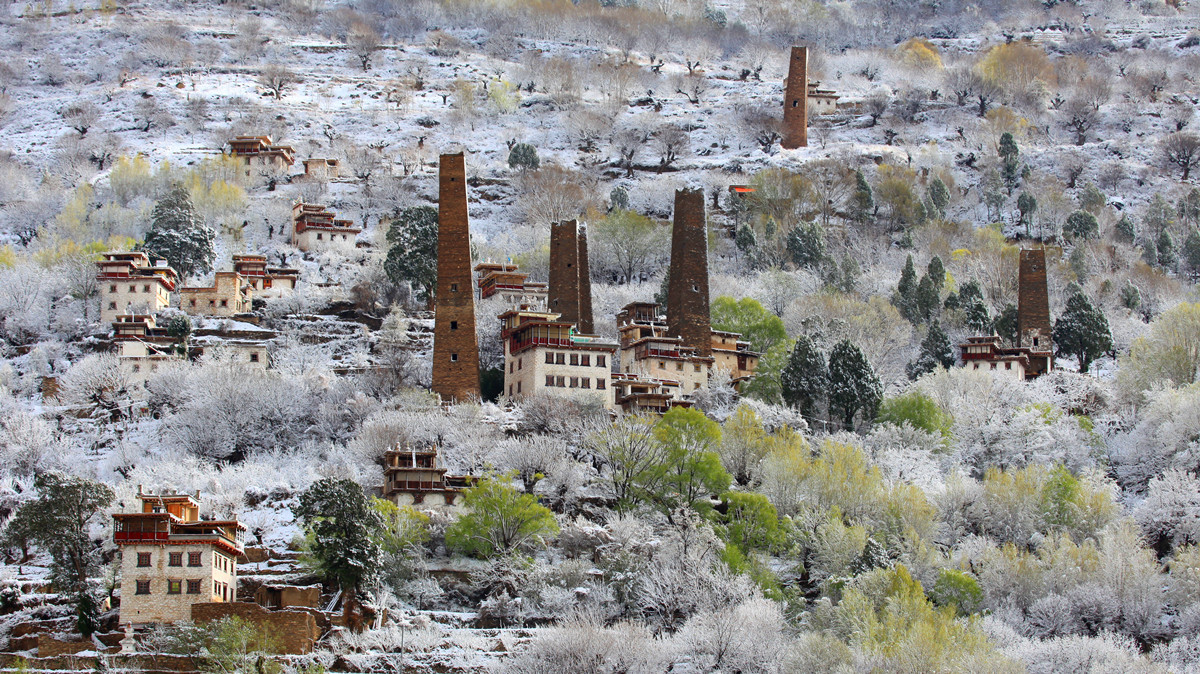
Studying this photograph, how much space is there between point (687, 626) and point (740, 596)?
3.18 meters

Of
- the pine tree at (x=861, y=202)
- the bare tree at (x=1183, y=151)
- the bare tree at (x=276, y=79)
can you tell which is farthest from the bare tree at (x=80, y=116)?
the bare tree at (x=1183, y=151)

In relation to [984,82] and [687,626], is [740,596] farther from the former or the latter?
[984,82]

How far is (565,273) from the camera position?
101438 mm

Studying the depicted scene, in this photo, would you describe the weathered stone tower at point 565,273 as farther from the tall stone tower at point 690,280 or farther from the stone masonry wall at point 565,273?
the tall stone tower at point 690,280

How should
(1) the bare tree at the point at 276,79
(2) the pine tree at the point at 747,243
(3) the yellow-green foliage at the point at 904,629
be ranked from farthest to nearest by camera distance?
(1) the bare tree at the point at 276,79, (2) the pine tree at the point at 747,243, (3) the yellow-green foliage at the point at 904,629

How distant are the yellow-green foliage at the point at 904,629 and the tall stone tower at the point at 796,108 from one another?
103 meters

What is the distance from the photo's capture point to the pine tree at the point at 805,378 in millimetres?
88812

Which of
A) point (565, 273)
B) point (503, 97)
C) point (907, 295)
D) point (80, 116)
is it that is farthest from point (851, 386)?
point (80, 116)

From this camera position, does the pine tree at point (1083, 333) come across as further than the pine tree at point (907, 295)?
No

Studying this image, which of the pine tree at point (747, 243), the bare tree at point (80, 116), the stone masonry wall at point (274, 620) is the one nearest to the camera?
the stone masonry wall at point (274, 620)

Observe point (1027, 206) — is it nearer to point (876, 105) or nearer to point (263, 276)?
point (876, 105)

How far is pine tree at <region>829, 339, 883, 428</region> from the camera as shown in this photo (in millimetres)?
88500

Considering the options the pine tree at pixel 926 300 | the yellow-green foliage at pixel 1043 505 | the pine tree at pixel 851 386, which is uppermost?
the pine tree at pixel 926 300

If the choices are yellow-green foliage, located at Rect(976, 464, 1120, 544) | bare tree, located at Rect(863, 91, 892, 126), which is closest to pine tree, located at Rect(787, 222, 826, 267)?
yellow-green foliage, located at Rect(976, 464, 1120, 544)
